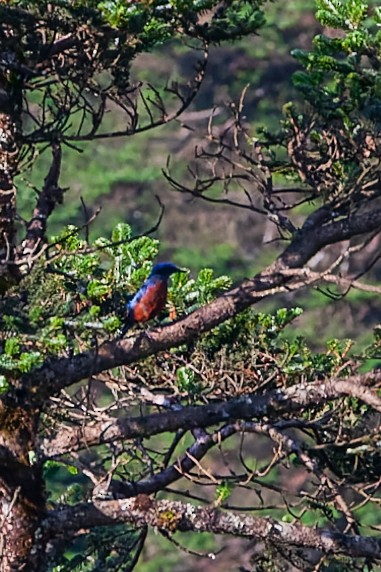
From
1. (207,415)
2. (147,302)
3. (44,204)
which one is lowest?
(207,415)

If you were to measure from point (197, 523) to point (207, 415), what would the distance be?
516mm

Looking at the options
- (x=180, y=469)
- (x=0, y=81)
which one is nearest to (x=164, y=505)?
(x=180, y=469)

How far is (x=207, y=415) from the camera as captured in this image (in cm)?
598

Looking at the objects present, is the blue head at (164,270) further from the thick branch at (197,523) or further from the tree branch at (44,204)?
the thick branch at (197,523)

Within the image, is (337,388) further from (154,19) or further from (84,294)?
(154,19)

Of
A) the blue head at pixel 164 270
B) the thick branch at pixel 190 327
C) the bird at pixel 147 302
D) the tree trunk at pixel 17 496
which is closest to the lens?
the thick branch at pixel 190 327

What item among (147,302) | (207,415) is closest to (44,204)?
(147,302)

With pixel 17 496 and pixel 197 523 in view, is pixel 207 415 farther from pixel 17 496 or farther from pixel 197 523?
pixel 17 496

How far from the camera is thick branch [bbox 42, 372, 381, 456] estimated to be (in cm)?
597

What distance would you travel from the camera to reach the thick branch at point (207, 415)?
5969 millimetres

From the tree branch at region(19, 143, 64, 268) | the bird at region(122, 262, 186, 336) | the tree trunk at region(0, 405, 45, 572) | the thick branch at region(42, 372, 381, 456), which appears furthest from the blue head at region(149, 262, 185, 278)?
the tree trunk at region(0, 405, 45, 572)

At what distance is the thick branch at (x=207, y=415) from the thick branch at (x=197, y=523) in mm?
312

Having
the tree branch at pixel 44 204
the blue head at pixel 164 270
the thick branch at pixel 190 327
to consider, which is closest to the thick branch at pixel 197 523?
the thick branch at pixel 190 327

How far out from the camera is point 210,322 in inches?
235
